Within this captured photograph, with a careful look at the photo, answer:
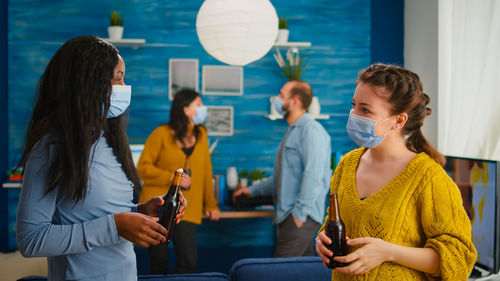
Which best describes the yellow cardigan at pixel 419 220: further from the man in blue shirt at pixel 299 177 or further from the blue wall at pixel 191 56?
the blue wall at pixel 191 56

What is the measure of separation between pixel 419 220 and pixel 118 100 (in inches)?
37.5

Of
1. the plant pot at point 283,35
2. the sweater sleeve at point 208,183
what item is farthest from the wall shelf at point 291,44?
the sweater sleeve at point 208,183

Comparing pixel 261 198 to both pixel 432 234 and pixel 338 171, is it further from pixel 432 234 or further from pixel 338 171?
pixel 432 234

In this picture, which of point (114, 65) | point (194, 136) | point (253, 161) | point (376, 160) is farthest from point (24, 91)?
point (376, 160)

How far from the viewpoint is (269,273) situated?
6.47 feet

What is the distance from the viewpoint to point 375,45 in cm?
461

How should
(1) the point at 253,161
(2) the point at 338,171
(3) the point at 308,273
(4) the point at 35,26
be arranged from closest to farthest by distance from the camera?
1. (2) the point at 338,171
2. (3) the point at 308,273
3. (4) the point at 35,26
4. (1) the point at 253,161

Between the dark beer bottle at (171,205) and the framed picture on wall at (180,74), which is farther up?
the framed picture on wall at (180,74)

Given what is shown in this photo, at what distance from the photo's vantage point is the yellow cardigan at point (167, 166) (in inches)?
133

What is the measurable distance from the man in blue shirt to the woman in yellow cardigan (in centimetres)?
62

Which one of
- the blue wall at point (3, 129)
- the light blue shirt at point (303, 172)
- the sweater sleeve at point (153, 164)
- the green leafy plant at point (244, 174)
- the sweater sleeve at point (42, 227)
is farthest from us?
the green leafy plant at point (244, 174)

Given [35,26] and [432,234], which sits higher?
[35,26]

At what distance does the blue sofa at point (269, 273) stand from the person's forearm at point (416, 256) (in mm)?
654

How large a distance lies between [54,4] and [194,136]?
1927 mm
